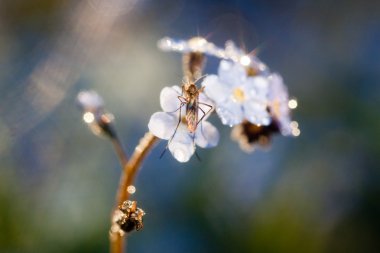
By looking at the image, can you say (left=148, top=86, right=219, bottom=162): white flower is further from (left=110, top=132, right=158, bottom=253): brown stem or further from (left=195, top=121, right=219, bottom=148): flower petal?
(left=110, top=132, right=158, bottom=253): brown stem

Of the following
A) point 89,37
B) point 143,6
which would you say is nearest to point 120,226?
point 89,37

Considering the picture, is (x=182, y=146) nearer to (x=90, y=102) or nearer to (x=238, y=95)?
(x=238, y=95)

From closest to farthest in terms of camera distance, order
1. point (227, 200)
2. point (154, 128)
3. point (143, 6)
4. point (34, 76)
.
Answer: point (154, 128), point (227, 200), point (34, 76), point (143, 6)

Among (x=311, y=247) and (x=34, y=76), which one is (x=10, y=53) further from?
(x=311, y=247)

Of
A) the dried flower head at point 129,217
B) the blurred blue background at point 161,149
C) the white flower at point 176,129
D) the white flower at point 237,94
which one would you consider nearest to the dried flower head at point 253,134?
the white flower at point 237,94

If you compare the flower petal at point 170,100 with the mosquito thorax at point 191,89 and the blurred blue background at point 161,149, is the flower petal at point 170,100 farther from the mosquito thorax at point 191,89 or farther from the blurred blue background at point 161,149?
the blurred blue background at point 161,149

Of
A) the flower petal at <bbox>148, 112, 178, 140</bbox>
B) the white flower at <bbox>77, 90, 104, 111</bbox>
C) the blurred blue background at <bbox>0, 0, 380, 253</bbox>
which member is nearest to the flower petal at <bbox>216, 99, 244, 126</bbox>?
the flower petal at <bbox>148, 112, 178, 140</bbox>
